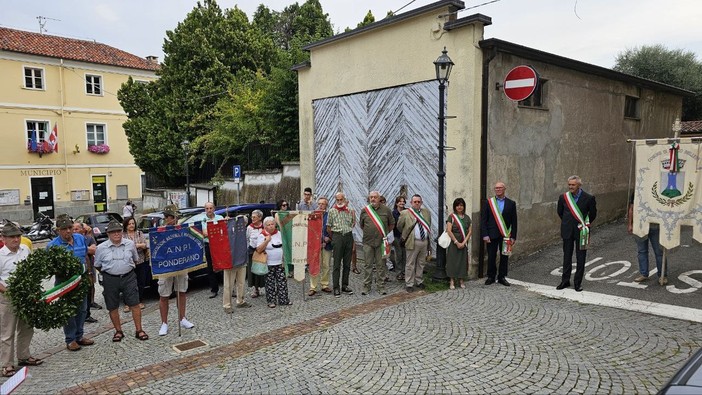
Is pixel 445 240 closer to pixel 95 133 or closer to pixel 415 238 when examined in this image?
pixel 415 238

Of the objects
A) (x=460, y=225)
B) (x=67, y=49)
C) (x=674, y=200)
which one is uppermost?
(x=67, y=49)

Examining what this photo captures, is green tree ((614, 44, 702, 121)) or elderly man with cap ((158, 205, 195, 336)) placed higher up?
green tree ((614, 44, 702, 121))

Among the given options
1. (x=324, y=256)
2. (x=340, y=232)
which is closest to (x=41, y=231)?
(x=324, y=256)

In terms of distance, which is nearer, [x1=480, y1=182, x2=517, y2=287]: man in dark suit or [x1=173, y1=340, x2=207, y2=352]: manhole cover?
[x1=173, y1=340, x2=207, y2=352]: manhole cover

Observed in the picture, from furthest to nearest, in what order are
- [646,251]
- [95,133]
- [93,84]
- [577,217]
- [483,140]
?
1. [95,133]
2. [93,84]
3. [483,140]
4. [646,251]
5. [577,217]

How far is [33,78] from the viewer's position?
2895 centimetres

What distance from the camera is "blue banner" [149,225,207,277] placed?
22.1 ft

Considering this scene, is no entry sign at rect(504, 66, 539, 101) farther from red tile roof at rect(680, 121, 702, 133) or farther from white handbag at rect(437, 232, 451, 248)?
red tile roof at rect(680, 121, 702, 133)

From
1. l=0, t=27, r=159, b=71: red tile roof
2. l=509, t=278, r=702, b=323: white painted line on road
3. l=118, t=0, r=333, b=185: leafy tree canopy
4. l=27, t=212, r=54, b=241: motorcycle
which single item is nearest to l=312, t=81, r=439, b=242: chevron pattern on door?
l=509, t=278, r=702, b=323: white painted line on road

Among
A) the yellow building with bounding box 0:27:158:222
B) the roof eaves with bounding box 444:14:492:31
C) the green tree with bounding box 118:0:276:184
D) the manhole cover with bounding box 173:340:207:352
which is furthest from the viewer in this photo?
the yellow building with bounding box 0:27:158:222

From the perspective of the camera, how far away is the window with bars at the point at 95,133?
1244 inches

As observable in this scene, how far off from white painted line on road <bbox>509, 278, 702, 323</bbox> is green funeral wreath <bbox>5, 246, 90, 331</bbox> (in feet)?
24.5

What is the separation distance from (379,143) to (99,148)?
2709 cm

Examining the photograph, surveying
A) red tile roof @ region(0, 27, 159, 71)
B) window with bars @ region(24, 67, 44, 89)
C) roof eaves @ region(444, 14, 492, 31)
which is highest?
red tile roof @ region(0, 27, 159, 71)
